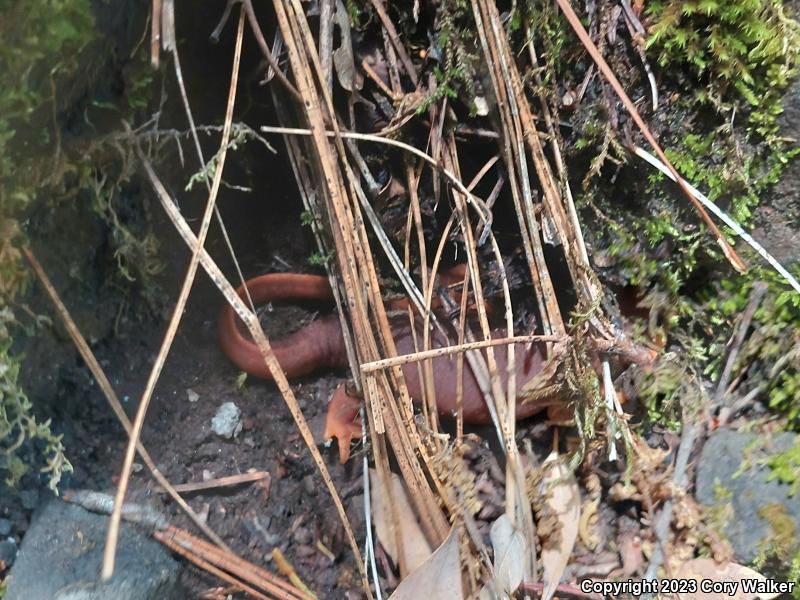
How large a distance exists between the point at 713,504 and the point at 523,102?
45.5 inches

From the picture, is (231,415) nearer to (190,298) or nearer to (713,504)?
(190,298)

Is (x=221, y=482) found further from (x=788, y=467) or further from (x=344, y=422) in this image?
(x=788, y=467)

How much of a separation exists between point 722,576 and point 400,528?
2.71ft

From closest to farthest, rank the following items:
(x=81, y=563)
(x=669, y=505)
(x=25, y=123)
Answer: (x=25, y=123) → (x=81, y=563) → (x=669, y=505)

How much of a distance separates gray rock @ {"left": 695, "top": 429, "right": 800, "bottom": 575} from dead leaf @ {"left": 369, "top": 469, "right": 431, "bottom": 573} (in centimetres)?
76

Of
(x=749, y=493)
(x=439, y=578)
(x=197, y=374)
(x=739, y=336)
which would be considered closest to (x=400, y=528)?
(x=439, y=578)

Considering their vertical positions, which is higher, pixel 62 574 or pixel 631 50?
pixel 631 50

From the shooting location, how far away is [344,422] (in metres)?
1.83

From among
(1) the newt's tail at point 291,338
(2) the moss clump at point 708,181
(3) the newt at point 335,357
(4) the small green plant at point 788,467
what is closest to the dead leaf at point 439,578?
(3) the newt at point 335,357

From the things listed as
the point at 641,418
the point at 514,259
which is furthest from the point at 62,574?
the point at 641,418

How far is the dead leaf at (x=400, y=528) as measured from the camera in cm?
165

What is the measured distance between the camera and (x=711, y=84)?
152 cm

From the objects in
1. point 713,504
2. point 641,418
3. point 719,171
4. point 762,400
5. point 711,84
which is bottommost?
point 713,504

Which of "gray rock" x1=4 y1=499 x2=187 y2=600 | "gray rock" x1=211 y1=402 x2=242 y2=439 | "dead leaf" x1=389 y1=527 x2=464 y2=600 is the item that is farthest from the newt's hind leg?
"gray rock" x1=4 y1=499 x2=187 y2=600
